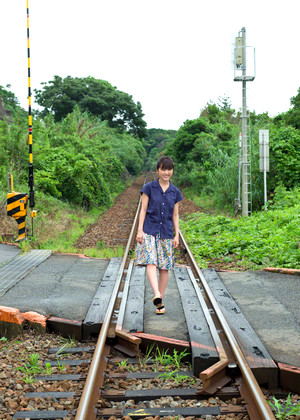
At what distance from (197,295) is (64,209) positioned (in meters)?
9.25

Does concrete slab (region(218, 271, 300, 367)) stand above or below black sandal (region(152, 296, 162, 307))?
below

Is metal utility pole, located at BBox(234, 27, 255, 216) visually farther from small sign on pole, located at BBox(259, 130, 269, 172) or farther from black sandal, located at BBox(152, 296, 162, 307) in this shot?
black sandal, located at BBox(152, 296, 162, 307)

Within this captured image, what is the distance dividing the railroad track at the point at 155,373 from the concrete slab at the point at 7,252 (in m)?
3.72

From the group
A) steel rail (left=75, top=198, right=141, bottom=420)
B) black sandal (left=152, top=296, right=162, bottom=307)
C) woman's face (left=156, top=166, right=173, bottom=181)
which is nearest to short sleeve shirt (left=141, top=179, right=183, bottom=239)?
woman's face (left=156, top=166, right=173, bottom=181)

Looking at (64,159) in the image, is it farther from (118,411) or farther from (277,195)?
(118,411)

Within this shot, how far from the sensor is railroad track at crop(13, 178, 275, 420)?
9.73 ft

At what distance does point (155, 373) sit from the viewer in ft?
11.7

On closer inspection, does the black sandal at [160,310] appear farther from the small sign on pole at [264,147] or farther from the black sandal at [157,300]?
the small sign on pole at [264,147]

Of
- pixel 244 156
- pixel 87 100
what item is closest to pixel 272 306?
pixel 244 156

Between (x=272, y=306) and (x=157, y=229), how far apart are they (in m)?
1.71

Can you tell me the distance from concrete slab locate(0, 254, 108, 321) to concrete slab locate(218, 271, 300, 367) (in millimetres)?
1917

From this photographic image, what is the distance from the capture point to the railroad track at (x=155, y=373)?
2.96 m

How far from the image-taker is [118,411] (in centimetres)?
296

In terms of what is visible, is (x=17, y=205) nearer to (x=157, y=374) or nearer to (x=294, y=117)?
(x=157, y=374)
